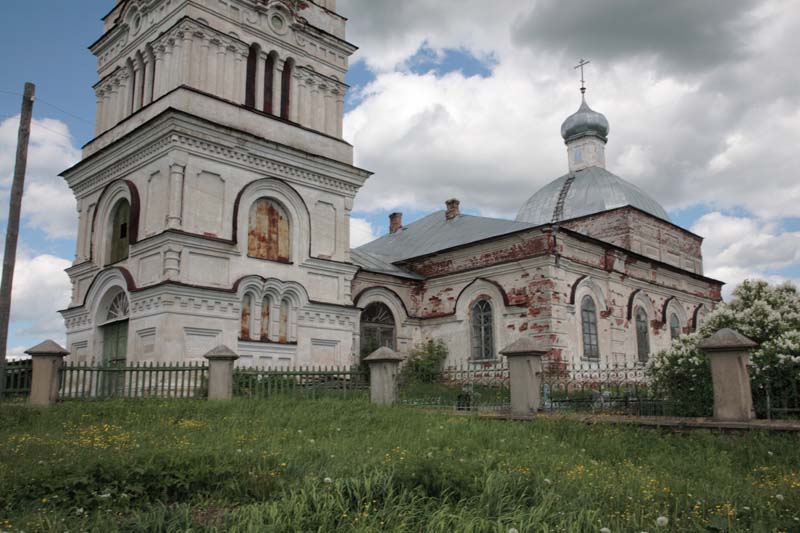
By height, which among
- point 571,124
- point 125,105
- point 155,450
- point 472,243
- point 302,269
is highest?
point 571,124

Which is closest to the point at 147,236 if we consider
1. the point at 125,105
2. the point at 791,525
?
the point at 125,105

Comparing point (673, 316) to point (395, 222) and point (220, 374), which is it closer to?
point (395, 222)

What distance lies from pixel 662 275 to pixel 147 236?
16.8 meters

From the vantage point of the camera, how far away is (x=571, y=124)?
31.3 meters

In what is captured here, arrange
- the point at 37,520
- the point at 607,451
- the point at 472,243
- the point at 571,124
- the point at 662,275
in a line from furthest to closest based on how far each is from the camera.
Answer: the point at 571,124 < the point at 662,275 < the point at 472,243 < the point at 607,451 < the point at 37,520

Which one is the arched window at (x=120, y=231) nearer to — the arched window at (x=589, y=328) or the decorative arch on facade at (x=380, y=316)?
the decorative arch on facade at (x=380, y=316)

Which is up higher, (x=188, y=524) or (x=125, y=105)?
(x=125, y=105)

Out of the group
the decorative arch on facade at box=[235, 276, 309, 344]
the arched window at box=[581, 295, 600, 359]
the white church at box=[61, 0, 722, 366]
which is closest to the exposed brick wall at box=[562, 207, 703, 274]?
the white church at box=[61, 0, 722, 366]

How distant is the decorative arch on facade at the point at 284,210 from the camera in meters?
15.8

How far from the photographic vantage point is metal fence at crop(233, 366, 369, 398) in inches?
487

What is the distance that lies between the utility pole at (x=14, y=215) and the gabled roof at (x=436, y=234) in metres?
11.6

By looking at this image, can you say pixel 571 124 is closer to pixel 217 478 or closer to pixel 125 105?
pixel 125 105

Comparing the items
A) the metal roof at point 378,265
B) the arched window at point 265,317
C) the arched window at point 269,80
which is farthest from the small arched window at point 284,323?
the arched window at point 269,80

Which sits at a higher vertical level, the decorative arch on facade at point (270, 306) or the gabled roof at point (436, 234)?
the gabled roof at point (436, 234)
